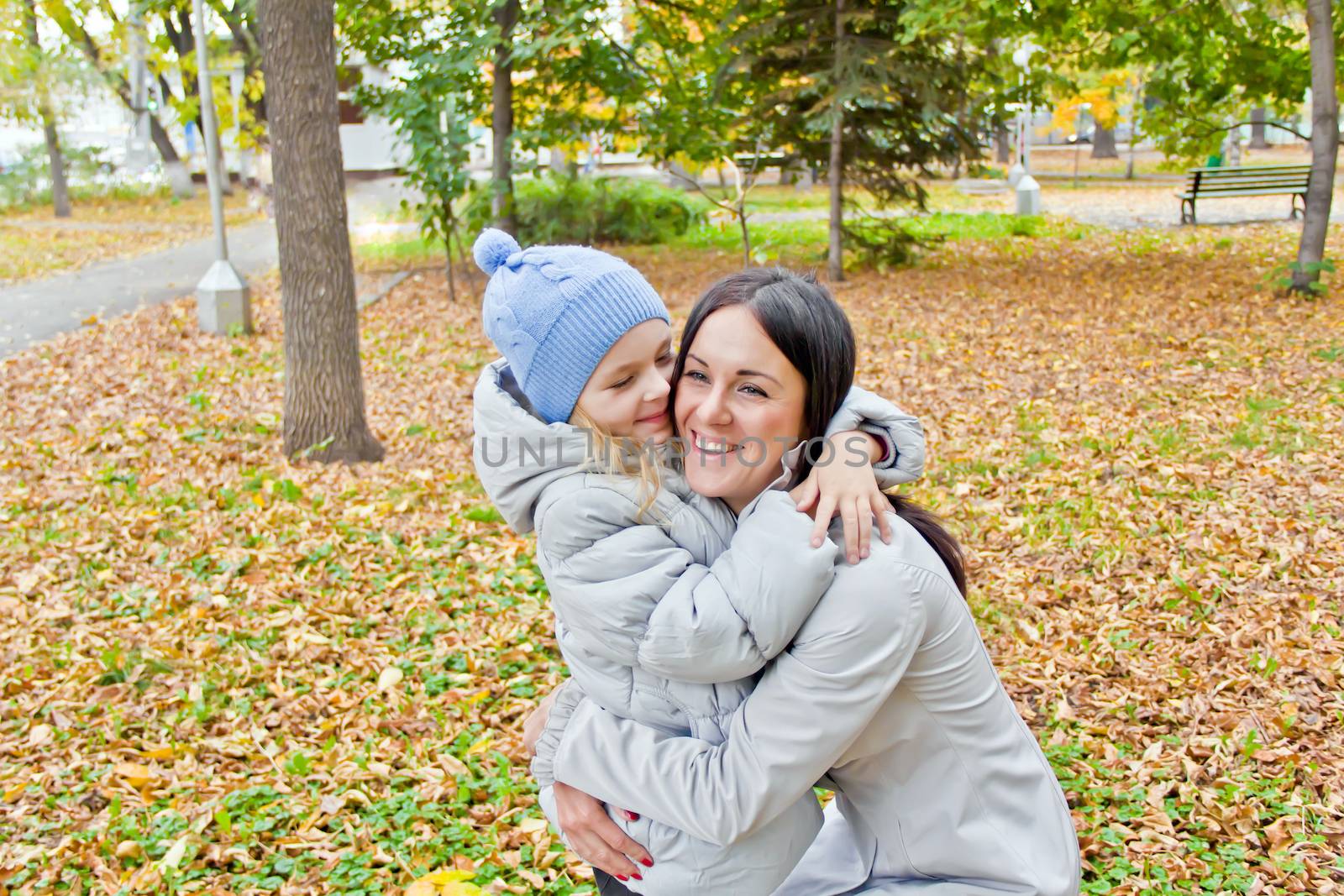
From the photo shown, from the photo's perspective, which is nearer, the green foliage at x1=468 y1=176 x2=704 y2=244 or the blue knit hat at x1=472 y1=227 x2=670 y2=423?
the blue knit hat at x1=472 y1=227 x2=670 y2=423

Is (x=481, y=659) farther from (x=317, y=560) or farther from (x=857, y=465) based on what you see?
(x=857, y=465)

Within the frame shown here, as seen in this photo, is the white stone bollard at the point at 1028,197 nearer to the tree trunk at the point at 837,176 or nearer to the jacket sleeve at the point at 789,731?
the tree trunk at the point at 837,176

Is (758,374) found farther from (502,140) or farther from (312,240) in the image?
(502,140)

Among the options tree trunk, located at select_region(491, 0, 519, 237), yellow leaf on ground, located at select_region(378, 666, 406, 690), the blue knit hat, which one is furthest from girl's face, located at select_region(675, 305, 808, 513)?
tree trunk, located at select_region(491, 0, 519, 237)

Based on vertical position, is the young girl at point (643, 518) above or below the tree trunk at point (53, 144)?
below

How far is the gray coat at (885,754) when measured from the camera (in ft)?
5.79

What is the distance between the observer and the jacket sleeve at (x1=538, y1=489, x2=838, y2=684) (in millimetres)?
1744

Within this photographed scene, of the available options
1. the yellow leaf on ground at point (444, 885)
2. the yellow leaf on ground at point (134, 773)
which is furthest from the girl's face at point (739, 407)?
the yellow leaf on ground at point (134, 773)

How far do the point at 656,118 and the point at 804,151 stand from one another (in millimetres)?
1845

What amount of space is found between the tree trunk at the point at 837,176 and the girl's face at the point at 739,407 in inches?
416

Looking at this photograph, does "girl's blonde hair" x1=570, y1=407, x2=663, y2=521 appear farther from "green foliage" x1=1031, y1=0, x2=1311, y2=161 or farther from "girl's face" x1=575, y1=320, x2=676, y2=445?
"green foliage" x1=1031, y1=0, x2=1311, y2=161

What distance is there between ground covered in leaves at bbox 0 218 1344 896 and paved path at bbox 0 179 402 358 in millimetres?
3439

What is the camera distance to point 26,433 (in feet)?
26.8

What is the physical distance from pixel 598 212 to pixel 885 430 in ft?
52.1
